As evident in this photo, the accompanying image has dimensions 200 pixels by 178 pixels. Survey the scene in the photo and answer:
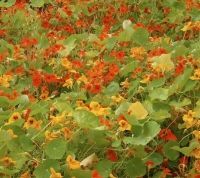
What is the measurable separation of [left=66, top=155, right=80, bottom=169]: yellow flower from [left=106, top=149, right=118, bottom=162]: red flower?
0.18 m

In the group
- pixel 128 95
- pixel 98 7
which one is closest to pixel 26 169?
pixel 128 95

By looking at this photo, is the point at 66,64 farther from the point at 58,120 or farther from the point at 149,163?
the point at 149,163

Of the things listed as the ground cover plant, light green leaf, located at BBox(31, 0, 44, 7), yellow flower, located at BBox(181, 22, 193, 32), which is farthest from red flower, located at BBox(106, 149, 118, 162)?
light green leaf, located at BBox(31, 0, 44, 7)

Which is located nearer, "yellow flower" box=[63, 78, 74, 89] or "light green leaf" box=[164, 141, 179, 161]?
"light green leaf" box=[164, 141, 179, 161]

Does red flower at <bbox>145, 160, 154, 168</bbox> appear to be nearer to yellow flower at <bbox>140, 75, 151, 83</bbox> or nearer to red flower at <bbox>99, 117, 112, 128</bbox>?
red flower at <bbox>99, 117, 112, 128</bbox>

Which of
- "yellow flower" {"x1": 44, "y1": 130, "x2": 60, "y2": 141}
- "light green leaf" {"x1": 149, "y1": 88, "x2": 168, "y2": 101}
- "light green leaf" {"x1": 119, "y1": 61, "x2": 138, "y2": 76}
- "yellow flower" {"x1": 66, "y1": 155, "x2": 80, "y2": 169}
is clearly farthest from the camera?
"light green leaf" {"x1": 119, "y1": 61, "x2": 138, "y2": 76}

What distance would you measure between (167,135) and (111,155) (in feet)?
0.81

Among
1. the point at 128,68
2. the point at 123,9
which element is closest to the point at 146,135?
the point at 128,68

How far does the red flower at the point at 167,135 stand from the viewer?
2.23 m

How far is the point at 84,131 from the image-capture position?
216 centimetres

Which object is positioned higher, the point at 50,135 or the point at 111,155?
the point at 50,135

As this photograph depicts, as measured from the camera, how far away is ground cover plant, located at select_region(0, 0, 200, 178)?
83.2 inches

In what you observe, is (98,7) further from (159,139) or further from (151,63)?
(159,139)

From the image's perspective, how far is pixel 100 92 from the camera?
2.65 metres
